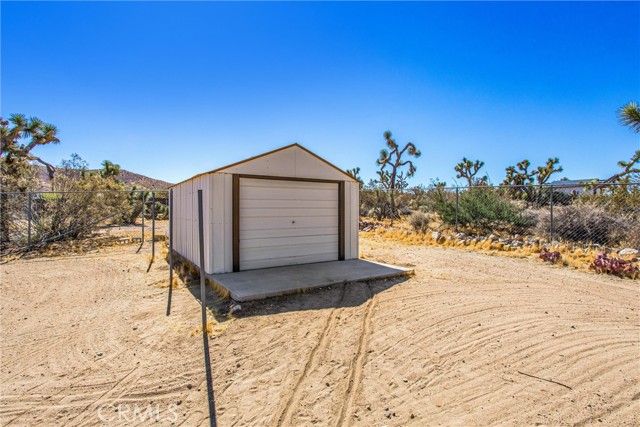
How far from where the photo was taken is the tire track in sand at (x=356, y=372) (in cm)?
217

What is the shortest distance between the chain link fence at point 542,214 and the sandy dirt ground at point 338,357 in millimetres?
4481

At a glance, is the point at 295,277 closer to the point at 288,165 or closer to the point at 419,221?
the point at 288,165

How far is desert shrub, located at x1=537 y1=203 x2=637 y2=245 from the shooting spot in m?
8.82

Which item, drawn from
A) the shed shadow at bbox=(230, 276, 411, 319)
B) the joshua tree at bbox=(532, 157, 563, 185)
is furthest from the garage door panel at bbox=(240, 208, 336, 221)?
the joshua tree at bbox=(532, 157, 563, 185)

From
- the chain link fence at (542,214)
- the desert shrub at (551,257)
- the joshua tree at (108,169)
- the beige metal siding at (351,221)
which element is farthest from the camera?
the joshua tree at (108,169)

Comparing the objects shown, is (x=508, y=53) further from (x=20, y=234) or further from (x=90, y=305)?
(x=20, y=234)

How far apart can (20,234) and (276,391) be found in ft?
39.3

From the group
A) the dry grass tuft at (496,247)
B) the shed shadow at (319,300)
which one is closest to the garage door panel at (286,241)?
the dry grass tuft at (496,247)

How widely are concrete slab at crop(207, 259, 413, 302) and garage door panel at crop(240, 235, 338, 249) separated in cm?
51

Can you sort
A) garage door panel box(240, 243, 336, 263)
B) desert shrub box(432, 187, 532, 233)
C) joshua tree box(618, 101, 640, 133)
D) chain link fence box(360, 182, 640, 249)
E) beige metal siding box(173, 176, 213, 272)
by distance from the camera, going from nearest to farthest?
1. beige metal siding box(173, 176, 213, 272)
2. garage door panel box(240, 243, 336, 263)
3. chain link fence box(360, 182, 640, 249)
4. joshua tree box(618, 101, 640, 133)
5. desert shrub box(432, 187, 532, 233)

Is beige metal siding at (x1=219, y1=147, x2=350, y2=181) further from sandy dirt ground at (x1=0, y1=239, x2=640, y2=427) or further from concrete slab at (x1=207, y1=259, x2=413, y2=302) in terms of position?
sandy dirt ground at (x1=0, y1=239, x2=640, y2=427)

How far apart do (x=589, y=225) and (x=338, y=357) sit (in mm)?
10310

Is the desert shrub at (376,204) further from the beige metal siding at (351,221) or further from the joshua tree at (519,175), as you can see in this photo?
the joshua tree at (519,175)

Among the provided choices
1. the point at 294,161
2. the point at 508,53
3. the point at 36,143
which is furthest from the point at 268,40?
the point at 36,143
